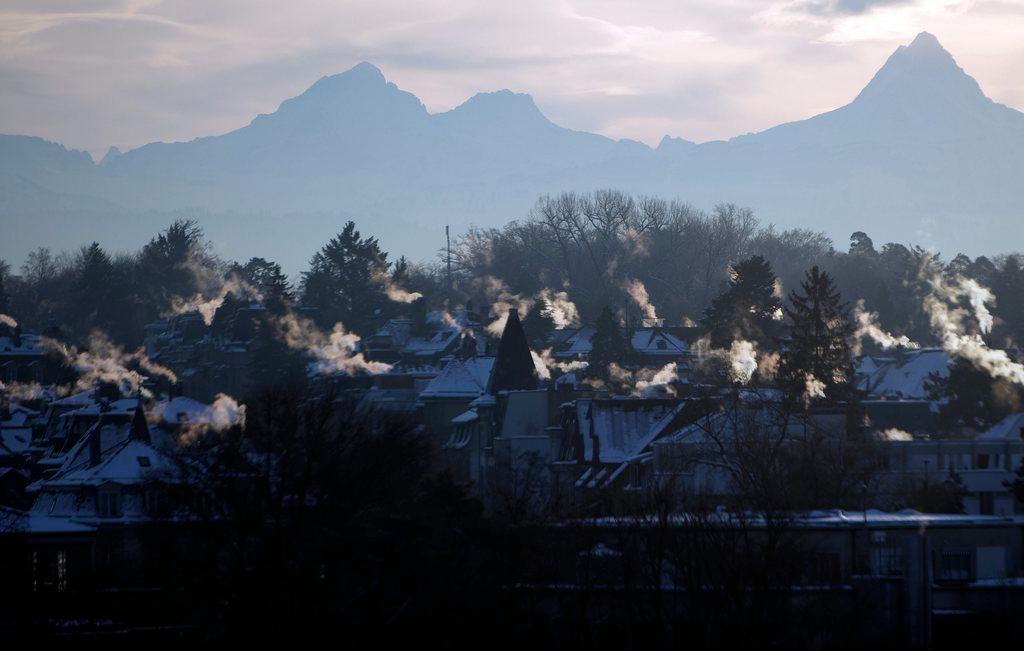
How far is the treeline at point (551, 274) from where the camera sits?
11412 centimetres

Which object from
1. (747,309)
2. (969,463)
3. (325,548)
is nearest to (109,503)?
(325,548)

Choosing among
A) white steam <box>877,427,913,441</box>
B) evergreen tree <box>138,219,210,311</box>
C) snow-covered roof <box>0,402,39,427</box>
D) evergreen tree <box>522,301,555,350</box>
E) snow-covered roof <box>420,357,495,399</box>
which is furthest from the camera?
evergreen tree <box>138,219,210,311</box>

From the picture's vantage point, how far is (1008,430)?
5794cm

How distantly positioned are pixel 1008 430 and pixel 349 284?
63.6 meters

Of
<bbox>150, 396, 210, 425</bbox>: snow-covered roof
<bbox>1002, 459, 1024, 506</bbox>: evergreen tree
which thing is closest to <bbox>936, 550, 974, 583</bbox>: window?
<bbox>1002, 459, 1024, 506</bbox>: evergreen tree

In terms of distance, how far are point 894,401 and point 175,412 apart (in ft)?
102

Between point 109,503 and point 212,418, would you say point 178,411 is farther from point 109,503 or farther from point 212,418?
point 109,503

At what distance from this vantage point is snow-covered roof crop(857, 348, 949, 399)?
7594 centimetres

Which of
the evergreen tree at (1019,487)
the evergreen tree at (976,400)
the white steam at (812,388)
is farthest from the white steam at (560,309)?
the evergreen tree at (1019,487)

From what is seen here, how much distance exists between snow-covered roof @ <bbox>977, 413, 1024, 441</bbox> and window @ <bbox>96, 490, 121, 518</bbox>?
86.5 ft

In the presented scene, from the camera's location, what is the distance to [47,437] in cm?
7556

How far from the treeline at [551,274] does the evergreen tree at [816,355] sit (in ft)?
116

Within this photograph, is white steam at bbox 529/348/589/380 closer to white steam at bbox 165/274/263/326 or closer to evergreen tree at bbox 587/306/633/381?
evergreen tree at bbox 587/306/633/381

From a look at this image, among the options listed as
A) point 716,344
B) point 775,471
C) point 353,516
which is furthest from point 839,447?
point 716,344
